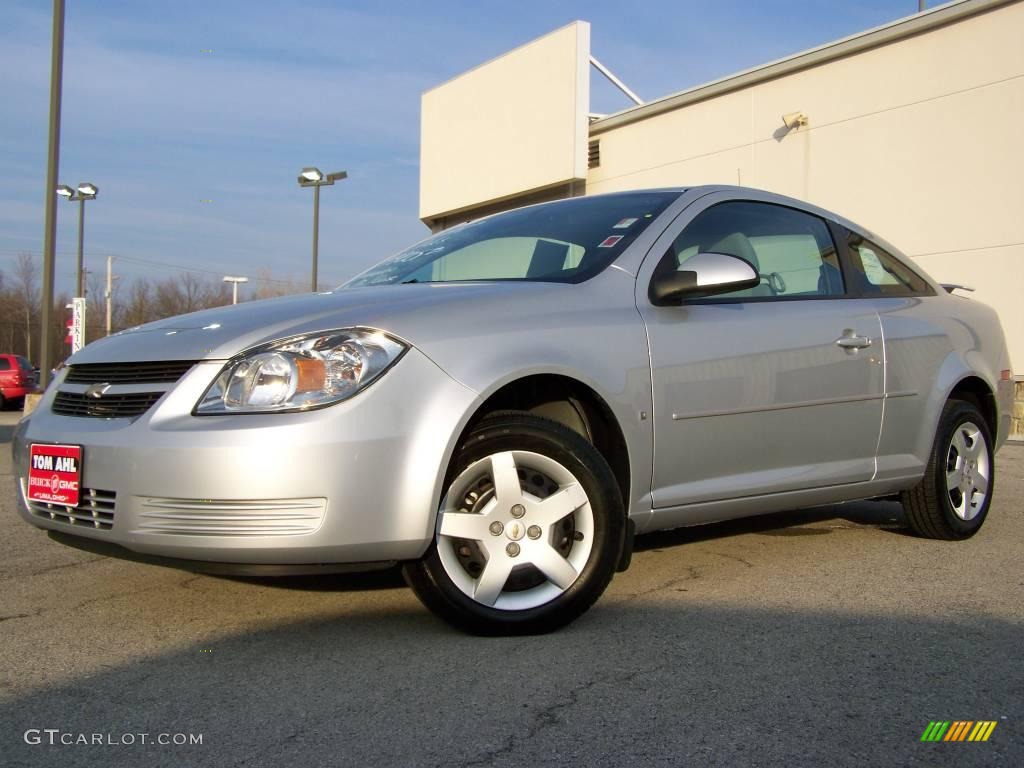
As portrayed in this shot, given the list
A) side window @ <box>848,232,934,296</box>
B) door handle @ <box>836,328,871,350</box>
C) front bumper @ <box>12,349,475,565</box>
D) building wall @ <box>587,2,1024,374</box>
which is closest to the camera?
front bumper @ <box>12,349,475,565</box>

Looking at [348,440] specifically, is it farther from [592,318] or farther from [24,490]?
[24,490]

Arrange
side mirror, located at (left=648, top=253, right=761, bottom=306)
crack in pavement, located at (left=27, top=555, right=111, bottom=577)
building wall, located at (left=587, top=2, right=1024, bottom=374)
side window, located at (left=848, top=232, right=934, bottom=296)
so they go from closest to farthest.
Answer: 1. side mirror, located at (left=648, top=253, right=761, bottom=306)
2. crack in pavement, located at (left=27, top=555, right=111, bottom=577)
3. side window, located at (left=848, top=232, right=934, bottom=296)
4. building wall, located at (left=587, top=2, right=1024, bottom=374)

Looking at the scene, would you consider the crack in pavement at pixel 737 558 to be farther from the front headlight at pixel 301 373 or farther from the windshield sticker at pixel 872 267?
the front headlight at pixel 301 373

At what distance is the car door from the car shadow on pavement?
2.08 ft

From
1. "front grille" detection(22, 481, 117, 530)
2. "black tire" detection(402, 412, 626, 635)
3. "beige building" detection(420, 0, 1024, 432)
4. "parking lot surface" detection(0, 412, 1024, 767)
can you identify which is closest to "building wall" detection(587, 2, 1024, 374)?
"beige building" detection(420, 0, 1024, 432)

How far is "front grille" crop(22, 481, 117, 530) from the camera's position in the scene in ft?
9.78

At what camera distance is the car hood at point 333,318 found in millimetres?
3027

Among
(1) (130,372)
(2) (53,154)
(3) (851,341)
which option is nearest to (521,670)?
(1) (130,372)

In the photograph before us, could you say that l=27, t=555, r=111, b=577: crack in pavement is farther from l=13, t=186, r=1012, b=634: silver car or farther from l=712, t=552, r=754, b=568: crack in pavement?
l=712, t=552, r=754, b=568: crack in pavement

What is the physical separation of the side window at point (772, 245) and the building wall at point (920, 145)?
949cm

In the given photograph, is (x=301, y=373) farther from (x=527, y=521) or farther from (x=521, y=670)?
(x=521, y=670)

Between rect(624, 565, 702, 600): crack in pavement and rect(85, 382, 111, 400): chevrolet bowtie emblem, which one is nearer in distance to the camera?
rect(85, 382, 111, 400): chevrolet bowtie emblem

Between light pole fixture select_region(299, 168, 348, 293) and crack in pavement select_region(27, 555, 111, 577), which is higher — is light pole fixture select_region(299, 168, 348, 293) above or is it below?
above

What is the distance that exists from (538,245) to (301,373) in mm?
1446
